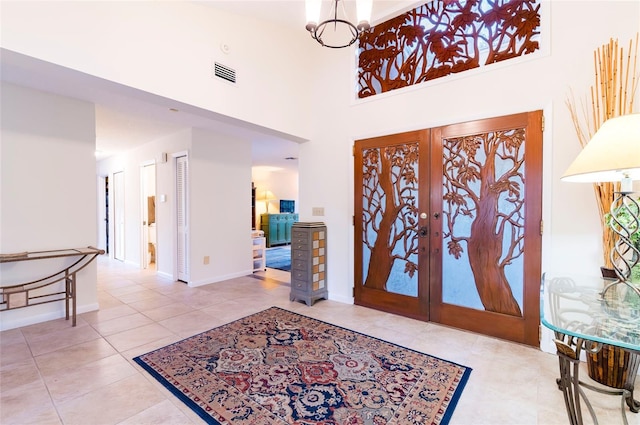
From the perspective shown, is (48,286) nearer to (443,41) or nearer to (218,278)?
(218,278)

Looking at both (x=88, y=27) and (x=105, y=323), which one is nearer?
(x=88, y=27)

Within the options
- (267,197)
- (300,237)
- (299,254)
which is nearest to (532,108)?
(300,237)

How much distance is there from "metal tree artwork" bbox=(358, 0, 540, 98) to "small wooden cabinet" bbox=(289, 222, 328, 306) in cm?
183

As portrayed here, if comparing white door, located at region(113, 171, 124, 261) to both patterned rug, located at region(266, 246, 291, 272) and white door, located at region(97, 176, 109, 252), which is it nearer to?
white door, located at region(97, 176, 109, 252)

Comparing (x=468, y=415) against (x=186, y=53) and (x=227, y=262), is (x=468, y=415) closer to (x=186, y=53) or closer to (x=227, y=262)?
(x=186, y=53)

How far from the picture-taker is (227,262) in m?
4.97

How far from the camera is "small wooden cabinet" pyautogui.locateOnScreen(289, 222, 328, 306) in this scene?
11.8 ft

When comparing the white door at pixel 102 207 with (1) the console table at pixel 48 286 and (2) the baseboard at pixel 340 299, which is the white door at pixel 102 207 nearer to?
(1) the console table at pixel 48 286

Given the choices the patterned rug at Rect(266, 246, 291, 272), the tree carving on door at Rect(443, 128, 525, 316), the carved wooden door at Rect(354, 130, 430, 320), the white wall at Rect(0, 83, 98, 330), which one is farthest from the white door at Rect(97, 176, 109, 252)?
the tree carving on door at Rect(443, 128, 525, 316)

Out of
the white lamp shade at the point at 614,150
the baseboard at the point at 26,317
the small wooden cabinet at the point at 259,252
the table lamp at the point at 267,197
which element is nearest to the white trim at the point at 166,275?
the small wooden cabinet at the point at 259,252

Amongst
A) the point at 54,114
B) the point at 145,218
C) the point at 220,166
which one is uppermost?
the point at 54,114

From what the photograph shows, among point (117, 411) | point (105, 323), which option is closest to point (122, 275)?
point (105, 323)

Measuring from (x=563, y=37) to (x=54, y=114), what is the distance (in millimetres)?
4979

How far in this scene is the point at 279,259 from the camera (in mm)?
6988
